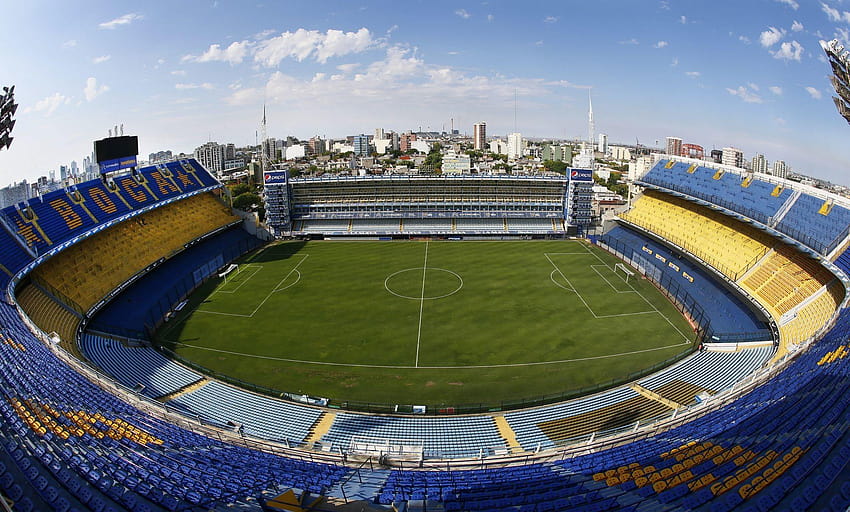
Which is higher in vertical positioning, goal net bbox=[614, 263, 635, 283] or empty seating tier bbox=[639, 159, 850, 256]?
empty seating tier bbox=[639, 159, 850, 256]

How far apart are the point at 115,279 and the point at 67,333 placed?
9.80 meters

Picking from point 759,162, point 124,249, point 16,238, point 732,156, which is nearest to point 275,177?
point 124,249

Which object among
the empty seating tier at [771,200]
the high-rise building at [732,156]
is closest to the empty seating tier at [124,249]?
the empty seating tier at [771,200]

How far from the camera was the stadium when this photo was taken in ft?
50.6

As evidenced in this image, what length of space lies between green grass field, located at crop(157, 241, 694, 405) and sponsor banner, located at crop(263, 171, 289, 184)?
46.0 feet

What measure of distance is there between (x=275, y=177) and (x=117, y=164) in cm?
1797

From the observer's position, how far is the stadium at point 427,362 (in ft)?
50.6

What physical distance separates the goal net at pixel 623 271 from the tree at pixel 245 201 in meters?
53.9

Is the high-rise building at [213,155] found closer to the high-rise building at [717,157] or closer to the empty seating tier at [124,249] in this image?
the empty seating tier at [124,249]

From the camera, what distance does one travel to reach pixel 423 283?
45344mm

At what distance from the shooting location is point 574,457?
19469mm

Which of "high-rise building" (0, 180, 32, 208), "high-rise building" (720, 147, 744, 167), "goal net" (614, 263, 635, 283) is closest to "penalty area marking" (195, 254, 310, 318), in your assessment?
"high-rise building" (0, 180, 32, 208)

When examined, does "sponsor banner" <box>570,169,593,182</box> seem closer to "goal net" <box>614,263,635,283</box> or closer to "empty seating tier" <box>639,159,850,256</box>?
"empty seating tier" <box>639,159,850,256</box>

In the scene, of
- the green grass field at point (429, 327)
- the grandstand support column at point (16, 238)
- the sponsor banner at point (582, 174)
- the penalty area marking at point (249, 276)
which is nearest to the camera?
the green grass field at point (429, 327)
